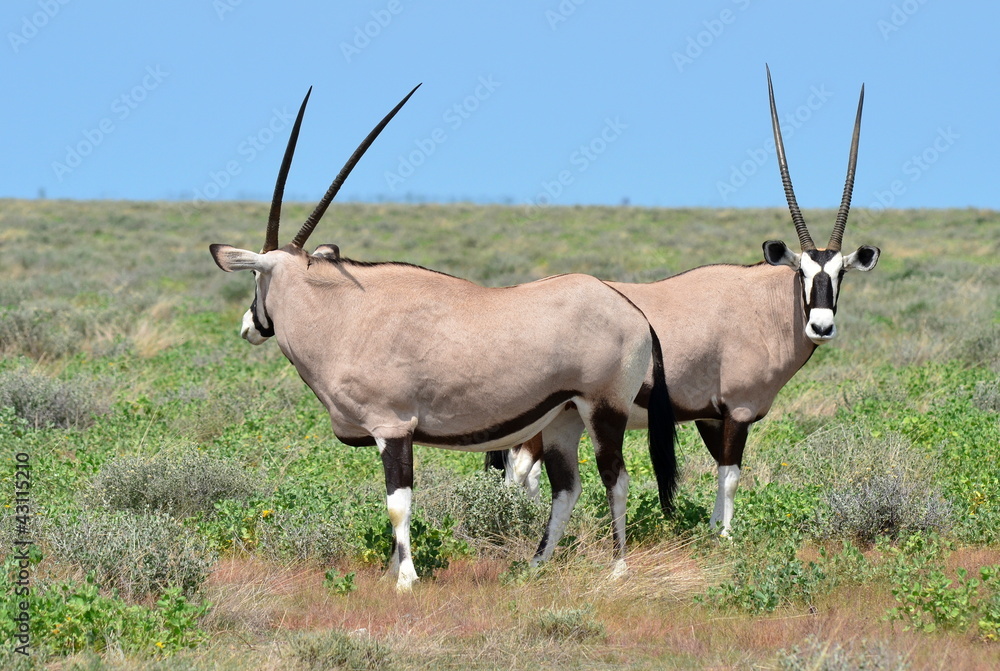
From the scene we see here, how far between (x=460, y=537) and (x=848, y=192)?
3805 mm

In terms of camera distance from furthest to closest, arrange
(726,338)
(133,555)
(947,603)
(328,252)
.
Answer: (726,338)
(328,252)
(133,555)
(947,603)

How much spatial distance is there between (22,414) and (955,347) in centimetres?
1188

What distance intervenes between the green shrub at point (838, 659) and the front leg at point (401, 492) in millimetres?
2169

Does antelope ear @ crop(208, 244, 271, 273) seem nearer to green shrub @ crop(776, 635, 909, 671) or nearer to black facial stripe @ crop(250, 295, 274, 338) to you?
black facial stripe @ crop(250, 295, 274, 338)

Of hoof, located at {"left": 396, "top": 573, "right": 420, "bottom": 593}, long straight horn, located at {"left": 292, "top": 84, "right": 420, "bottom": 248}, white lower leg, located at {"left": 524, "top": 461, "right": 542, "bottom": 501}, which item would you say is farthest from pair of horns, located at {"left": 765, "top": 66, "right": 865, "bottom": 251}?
hoof, located at {"left": 396, "top": 573, "right": 420, "bottom": 593}

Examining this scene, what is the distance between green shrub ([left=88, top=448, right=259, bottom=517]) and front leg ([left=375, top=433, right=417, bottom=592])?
1824 mm

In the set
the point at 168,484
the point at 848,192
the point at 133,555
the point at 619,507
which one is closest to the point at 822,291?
the point at 848,192

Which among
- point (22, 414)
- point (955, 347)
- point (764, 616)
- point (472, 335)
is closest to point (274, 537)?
point (472, 335)

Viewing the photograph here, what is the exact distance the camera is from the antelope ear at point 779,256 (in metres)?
7.12

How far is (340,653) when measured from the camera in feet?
15.0

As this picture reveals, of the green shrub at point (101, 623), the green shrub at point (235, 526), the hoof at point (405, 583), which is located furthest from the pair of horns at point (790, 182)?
the green shrub at point (101, 623)

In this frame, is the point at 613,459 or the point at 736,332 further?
the point at 736,332

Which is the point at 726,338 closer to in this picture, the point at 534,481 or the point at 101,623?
the point at 534,481

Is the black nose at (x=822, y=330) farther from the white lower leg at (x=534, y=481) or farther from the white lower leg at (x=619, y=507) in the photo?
the white lower leg at (x=534, y=481)
